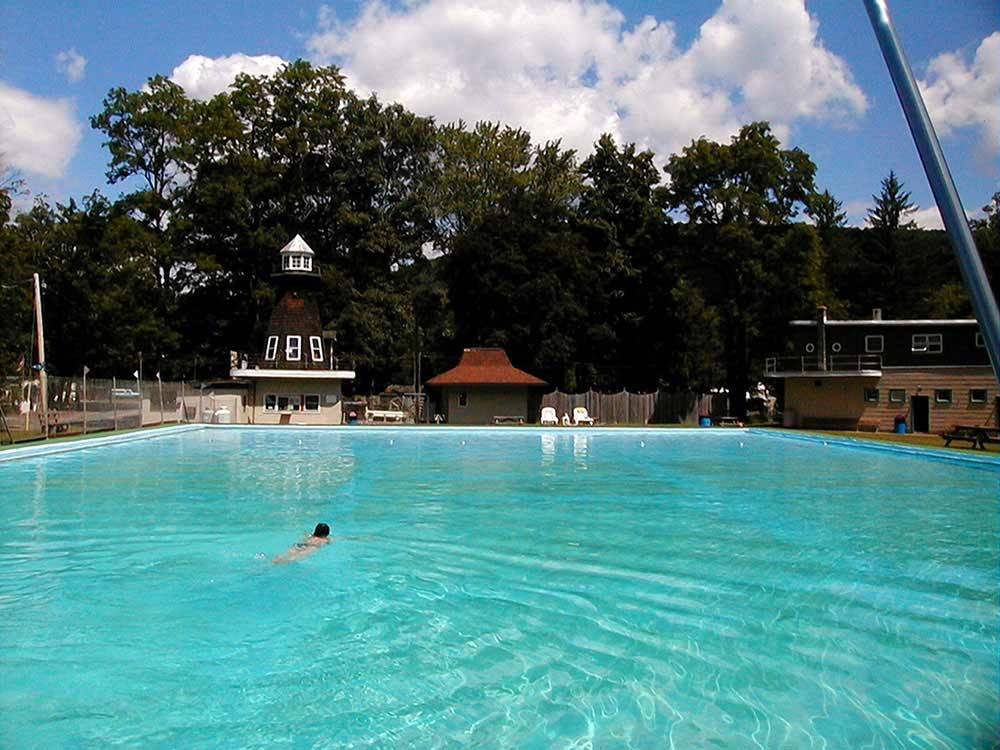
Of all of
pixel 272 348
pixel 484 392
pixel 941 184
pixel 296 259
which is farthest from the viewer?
pixel 296 259

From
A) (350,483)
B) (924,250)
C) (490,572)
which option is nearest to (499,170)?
(924,250)

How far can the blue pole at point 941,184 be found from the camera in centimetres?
283

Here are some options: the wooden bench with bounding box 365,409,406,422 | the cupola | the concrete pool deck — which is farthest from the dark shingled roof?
the cupola

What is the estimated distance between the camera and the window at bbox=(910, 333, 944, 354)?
119ft

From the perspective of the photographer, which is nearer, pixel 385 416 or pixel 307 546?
pixel 307 546

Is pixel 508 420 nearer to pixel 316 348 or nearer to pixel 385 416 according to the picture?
pixel 385 416

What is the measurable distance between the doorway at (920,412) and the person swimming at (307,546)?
1272 inches

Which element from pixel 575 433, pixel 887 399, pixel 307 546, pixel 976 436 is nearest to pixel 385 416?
pixel 575 433

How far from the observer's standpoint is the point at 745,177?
147ft

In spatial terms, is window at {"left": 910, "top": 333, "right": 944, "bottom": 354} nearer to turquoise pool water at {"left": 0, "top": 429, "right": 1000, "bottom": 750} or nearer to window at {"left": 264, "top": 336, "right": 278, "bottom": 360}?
turquoise pool water at {"left": 0, "top": 429, "right": 1000, "bottom": 750}

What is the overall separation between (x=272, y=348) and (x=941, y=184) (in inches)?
1617

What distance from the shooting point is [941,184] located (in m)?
3.04

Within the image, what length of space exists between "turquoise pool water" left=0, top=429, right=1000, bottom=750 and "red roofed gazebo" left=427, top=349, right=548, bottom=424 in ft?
82.1

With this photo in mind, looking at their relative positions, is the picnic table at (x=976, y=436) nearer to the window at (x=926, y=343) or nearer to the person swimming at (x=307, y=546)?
the window at (x=926, y=343)
